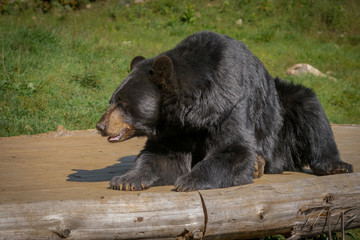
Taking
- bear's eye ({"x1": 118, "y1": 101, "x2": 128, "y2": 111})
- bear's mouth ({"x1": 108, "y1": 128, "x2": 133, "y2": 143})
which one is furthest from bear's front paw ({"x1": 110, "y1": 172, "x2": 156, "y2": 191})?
bear's eye ({"x1": 118, "y1": 101, "x2": 128, "y2": 111})

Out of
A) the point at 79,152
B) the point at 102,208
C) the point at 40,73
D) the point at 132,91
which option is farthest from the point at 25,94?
the point at 102,208

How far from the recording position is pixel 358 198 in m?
3.29

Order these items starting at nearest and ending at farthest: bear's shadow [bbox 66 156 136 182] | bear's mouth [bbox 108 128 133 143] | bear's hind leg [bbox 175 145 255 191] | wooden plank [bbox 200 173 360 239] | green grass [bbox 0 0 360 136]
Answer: wooden plank [bbox 200 173 360 239]
bear's hind leg [bbox 175 145 255 191]
bear's mouth [bbox 108 128 133 143]
bear's shadow [bbox 66 156 136 182]
green grass [bbox 0 0 360 136]

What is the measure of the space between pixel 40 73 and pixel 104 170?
437cm

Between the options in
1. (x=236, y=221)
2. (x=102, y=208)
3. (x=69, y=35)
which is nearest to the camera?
(x=102, y=208)

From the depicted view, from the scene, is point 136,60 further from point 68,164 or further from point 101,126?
point 68,164

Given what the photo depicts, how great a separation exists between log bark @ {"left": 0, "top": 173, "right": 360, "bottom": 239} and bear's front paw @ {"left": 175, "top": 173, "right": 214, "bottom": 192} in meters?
0.32

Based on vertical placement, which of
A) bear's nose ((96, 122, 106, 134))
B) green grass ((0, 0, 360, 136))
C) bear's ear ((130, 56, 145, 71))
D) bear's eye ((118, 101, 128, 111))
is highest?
bear's ear ((130, 56, 145, 71))

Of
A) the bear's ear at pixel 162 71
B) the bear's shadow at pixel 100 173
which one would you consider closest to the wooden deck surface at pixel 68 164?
the bear's shadow at pixel 100 173

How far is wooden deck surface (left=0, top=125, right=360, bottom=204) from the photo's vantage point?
3.13 m

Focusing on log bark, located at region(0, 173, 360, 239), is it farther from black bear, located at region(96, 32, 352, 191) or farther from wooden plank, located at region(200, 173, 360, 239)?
black bear, located at region(96, 32, 352, 191)

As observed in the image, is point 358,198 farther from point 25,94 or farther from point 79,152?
point 25,94

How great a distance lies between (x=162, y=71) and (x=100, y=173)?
4.21ft

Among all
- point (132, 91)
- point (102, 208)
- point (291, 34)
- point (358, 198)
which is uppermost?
point (132, 91)
